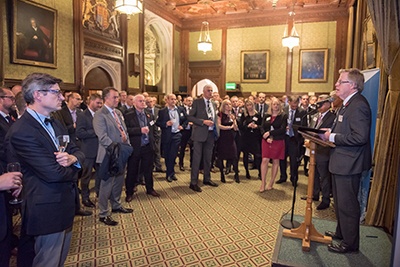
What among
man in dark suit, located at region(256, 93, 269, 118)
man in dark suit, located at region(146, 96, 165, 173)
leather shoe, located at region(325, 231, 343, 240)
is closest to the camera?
leather shoe, located at region(325, 231, 343, 240)

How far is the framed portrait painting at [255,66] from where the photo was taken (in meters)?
12.0

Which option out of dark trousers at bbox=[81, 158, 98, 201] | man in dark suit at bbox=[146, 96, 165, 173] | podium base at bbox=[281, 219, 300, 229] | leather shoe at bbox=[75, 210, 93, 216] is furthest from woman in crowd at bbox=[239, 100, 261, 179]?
leather shoe at bbox=[75, 210, 93, 216]

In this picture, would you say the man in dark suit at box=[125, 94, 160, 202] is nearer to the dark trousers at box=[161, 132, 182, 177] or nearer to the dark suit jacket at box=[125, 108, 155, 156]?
the dark suit jacket at box=[125, 108, 155, 156]

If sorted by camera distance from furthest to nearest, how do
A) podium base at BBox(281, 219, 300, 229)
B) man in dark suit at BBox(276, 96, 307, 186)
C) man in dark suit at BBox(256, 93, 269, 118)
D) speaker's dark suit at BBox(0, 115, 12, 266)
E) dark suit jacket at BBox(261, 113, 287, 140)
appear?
man in dark suit at BBox(256, 93, 269, 118)
man in dark suit at BBox(276, 96, 307, 186)
dark suit jacket at BBox(261, 113, 287, 140)
podium base at BBox(281, 219, 300, 229)
speaker's dark suit at BBox(0, 115, 12, 266)

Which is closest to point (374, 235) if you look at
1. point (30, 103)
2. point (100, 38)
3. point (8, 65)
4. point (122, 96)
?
point (30, 103)

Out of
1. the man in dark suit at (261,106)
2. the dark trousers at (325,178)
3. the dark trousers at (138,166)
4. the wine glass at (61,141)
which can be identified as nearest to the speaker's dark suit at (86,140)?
the dark trousers at (138,166)

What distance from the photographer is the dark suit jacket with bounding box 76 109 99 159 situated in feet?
13.3

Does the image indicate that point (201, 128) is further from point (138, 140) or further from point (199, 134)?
point (138, 140)

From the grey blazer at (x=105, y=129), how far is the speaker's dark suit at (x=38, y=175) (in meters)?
1.54

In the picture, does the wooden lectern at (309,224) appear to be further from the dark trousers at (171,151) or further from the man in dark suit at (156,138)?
the man in dark suit at (156,138)

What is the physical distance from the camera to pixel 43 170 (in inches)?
68.2

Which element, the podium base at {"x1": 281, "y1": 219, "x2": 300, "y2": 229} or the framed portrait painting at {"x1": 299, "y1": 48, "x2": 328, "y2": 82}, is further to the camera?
the framed portrait painting at {"x1": 299, "y1": 48, "x2": 328, "y2": 82}

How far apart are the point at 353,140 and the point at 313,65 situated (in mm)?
9814

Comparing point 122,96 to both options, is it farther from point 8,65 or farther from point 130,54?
point 130,54
